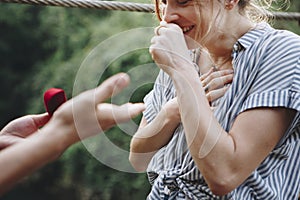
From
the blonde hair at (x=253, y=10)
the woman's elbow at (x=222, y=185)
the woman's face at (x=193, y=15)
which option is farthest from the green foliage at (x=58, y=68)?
the woman's elbow at (x=222, y=185)

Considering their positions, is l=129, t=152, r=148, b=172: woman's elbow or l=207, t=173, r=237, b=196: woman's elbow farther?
l=129, t=152, r=148, b=172: woman's elbow

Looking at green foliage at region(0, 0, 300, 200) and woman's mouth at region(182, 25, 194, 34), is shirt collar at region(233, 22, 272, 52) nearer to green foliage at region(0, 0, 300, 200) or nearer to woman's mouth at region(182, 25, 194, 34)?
woman's mouth at region(182, 25, 194, 34)

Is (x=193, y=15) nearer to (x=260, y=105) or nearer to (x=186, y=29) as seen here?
(x=186, y=29)

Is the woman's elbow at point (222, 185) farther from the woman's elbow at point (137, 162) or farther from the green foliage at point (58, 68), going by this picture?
the green foliage at point (58, 68)

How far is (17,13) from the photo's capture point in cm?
434

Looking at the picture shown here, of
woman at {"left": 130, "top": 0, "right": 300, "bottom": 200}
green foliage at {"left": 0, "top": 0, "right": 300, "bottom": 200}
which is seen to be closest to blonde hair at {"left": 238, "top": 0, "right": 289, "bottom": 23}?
woman at {"left": 130, "top": 0, "right": 300, "bottom": 200}

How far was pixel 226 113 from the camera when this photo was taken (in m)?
1.18

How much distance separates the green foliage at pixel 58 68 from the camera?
12.8 ft

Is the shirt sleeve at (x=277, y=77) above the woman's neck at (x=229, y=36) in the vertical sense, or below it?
below

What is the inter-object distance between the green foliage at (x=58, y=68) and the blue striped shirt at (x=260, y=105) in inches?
87.8

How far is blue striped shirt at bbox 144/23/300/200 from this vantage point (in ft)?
3.74

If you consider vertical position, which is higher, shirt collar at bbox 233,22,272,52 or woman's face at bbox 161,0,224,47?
woman's face at bbox 161,0,224,47

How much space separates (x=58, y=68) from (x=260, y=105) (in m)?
3.07

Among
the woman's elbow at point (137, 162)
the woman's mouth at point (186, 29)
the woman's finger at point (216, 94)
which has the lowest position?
the woman's elbow at point (137, 162)
